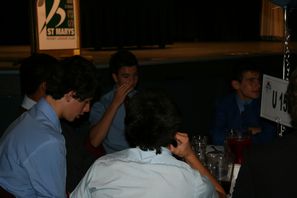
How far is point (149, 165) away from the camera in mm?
1271

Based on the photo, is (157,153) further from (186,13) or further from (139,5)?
(186,13)

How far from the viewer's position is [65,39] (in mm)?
5586

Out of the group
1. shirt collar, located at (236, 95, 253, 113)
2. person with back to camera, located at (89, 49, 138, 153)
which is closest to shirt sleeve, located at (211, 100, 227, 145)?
shirt collar, located at (236, 95, 253, 113)

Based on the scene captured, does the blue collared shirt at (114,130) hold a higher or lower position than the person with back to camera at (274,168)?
lower

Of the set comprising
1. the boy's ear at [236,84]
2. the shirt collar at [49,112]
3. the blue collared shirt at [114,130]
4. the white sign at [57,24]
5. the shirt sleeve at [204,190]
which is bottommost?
the blue collared shirt at [114,130]

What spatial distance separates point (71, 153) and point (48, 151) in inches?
16.1

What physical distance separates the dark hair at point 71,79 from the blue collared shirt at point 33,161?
15 cm

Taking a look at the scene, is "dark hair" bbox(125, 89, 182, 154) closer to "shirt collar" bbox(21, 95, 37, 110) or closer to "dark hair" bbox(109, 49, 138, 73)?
"shirt collar" bbox(21, 95, 37, 110)

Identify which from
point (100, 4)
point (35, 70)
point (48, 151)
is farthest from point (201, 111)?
point (100, 4)

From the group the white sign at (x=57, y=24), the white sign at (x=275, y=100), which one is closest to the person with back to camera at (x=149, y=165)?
the white sign at (x=275, y=100)

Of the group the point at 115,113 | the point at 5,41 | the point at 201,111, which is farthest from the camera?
the point at 5,41

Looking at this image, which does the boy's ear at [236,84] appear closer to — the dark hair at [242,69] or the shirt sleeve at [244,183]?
the dark hair at [242,69]

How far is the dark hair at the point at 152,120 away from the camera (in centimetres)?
129

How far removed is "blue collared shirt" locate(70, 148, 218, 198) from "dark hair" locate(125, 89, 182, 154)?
0.10 ft
